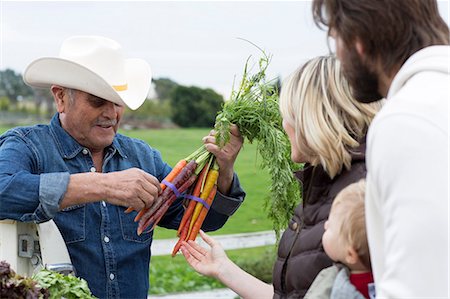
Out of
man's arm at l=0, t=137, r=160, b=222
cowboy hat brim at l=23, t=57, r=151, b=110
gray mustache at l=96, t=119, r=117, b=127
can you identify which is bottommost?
man's arm at l=0, t=137, r=160, b=222

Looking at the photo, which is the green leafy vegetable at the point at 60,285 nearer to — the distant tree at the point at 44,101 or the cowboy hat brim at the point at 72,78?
the cowboy hat brim at the point at 72,78

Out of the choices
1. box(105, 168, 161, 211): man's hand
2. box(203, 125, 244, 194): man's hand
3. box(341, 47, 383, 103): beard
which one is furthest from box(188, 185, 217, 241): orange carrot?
box(341, 47, 383, 103): beard

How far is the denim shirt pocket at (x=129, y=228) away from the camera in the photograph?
150 inches

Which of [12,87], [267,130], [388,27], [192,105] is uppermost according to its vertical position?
[388,27]

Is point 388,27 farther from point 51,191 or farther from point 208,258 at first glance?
point 51,191

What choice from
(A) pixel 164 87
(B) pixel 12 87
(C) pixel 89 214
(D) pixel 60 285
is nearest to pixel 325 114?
(D) pixel 60 285

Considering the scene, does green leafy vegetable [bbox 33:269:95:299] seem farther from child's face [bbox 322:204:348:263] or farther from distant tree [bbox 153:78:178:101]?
distant tree [bbox 153:78:178:101]

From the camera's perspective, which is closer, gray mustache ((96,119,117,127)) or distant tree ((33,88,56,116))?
gray mustache ((96,119,117,127))

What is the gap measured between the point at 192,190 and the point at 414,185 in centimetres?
203

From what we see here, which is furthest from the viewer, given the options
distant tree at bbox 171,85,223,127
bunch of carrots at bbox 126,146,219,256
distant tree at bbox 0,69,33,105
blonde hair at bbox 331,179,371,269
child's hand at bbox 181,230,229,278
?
distant tree at bbox 171,85,223,127

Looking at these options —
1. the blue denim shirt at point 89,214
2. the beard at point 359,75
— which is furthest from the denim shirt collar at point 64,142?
the beard at point 359,75

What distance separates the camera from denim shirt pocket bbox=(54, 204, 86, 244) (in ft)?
12.0

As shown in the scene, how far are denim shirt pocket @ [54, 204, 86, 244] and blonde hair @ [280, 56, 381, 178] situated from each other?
59.6 inches

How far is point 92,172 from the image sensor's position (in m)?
3.55
